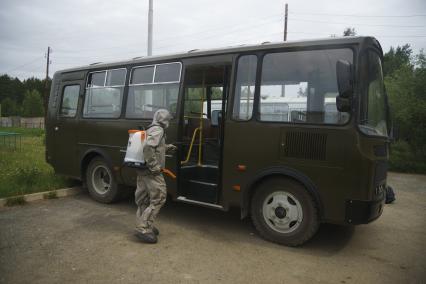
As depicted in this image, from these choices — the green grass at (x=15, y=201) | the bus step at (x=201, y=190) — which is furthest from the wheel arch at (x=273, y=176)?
the green grass at (x=15, y=201)

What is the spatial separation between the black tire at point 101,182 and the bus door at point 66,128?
46 cm

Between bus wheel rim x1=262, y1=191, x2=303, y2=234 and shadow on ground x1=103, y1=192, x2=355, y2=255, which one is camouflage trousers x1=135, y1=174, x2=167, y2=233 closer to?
shadow on ground x1=103, y1=192, x2=355, y2=255

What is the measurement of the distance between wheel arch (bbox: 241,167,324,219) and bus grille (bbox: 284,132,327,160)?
0.24 metres

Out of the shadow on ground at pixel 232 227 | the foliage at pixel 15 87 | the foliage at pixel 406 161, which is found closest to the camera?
the shadow on ground at pixel 232 227

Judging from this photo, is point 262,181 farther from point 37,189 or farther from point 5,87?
point 5,87

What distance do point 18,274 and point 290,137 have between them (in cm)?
366

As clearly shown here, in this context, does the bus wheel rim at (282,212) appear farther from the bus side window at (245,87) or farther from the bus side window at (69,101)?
the bus side window at (69,101)

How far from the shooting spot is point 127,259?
4.50 m

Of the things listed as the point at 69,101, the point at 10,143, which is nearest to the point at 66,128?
the point at 69,101

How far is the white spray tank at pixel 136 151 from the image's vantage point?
502 cm

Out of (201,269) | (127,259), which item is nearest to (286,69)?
(201,269)

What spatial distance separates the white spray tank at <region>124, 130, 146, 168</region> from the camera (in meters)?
5.02

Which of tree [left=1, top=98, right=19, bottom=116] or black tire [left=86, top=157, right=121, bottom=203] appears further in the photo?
tree [left=1, top=98, right=19, bottom=116]

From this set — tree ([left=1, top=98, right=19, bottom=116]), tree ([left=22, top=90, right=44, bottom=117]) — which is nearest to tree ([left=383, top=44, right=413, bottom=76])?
tree ([left=22, top=90, right=44, bottom=117])
